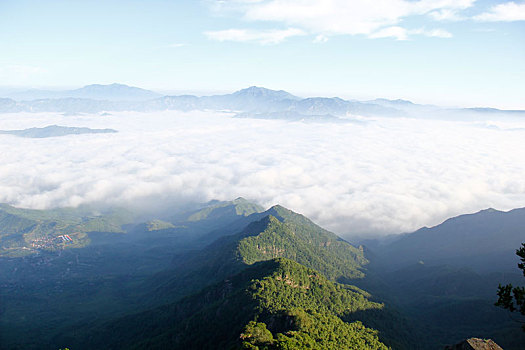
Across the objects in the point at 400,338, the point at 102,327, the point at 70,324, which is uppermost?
the point at 400,338

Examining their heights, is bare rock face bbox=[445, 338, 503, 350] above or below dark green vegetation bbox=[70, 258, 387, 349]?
above

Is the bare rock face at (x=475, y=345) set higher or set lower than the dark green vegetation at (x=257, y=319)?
higher

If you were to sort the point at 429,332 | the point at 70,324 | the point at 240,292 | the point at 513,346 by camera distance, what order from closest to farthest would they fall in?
the point at 513,346 < the point at 240,292 < the point at 429,332 < the point at 70,324

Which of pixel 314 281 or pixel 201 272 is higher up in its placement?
pixel 314 281

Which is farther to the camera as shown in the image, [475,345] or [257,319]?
[257,319]

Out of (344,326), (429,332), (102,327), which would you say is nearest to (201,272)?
(102,327)

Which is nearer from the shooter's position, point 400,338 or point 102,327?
point 400,338

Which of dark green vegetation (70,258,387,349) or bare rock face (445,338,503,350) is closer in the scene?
bare rock face (445,338,503,350)

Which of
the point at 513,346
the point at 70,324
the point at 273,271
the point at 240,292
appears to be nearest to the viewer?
the point at 513,346

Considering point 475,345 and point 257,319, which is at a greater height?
point 475,345

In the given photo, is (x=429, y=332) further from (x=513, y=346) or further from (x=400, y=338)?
(x=513, y=346)

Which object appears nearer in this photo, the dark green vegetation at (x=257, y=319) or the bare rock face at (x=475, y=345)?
the bare rock face at (x=475, y=345)
